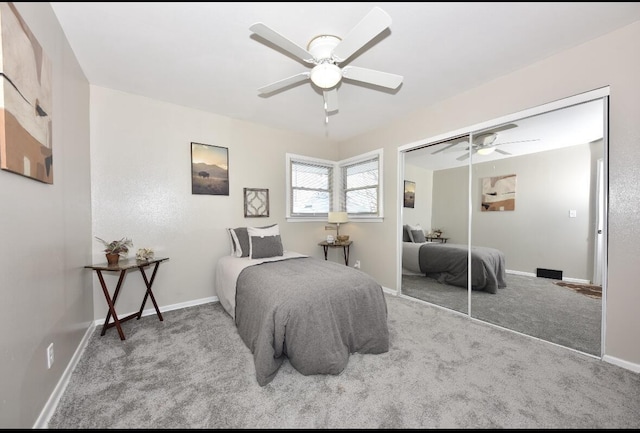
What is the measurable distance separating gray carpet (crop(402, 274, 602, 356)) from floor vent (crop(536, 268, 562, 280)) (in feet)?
0.13

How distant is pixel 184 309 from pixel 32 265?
1.96 m

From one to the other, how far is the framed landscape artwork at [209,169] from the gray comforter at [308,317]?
Result: 155cm

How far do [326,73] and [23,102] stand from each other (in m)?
1.81

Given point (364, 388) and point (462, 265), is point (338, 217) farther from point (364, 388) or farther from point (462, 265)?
point (364, 388)

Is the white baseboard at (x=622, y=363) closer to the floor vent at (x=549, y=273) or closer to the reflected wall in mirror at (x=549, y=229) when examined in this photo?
the reflected wall in mirror at (x=549, y=229)

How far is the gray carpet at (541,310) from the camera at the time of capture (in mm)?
2049

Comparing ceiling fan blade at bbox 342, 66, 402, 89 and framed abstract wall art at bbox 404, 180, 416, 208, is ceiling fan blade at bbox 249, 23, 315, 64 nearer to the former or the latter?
ceiling fan blade at bbox 342, 66, 402, 89

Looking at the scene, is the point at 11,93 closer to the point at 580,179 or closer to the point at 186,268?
the point at 186,268

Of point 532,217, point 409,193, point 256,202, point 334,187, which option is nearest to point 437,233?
point 409,193

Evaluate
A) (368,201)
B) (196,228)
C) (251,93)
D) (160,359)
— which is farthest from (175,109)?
(368,201)

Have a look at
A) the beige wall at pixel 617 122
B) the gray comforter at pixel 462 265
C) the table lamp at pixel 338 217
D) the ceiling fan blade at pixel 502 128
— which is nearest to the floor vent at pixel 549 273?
the gray comforter at pixel 462 265

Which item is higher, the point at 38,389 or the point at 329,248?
the point at 329,248

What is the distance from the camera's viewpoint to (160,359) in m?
1.96

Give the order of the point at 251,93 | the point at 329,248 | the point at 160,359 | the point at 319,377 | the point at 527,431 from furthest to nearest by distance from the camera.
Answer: the point at 329,248 → the point at 251,93 → the point at 160,359 → the point at 319,377 → the point at 527,431
